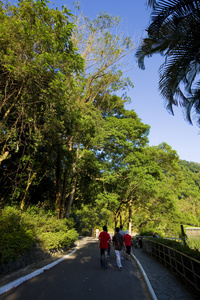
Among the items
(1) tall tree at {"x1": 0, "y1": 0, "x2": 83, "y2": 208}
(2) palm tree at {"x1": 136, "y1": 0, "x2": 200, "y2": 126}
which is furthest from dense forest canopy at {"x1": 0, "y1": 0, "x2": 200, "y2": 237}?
(2) palm tree at {"x1": 136, "y1": 0, "x2": 200, "y2": 126}

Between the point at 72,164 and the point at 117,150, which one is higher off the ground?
the point at 117,150

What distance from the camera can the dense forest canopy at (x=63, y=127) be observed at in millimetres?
8320

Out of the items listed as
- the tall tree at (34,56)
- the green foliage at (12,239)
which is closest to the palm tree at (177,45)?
the tall tree at (34,56)

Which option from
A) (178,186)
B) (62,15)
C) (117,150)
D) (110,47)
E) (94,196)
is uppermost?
(110,47)

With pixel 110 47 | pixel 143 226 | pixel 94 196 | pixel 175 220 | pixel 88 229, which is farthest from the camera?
pixel 88 229

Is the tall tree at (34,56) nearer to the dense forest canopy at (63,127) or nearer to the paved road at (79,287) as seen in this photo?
the dense forest canopy at (63,127)

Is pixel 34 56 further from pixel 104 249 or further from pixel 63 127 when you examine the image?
pixel 104 249

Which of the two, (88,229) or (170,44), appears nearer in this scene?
(170,44)

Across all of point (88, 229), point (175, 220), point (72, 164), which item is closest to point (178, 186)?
point (175, 220)

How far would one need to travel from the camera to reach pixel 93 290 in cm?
451

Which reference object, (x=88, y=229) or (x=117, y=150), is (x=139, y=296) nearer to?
(x=117, y=150)

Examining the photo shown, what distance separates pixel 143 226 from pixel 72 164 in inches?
900

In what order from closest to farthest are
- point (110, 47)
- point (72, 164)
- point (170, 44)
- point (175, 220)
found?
point (170, 44) → point (72, 164) → point (110, 47) → point (175, 220)

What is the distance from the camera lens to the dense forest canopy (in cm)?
832
